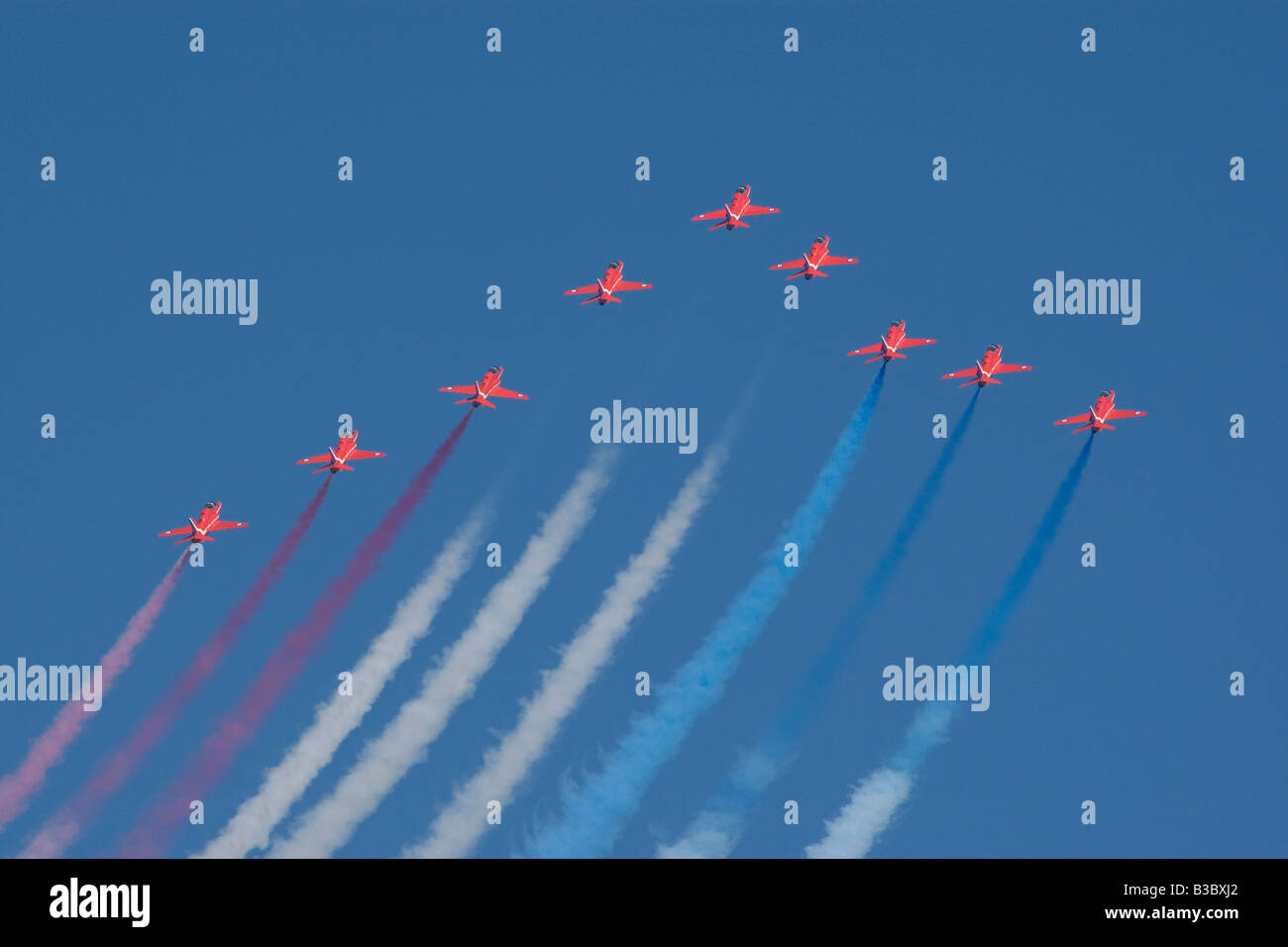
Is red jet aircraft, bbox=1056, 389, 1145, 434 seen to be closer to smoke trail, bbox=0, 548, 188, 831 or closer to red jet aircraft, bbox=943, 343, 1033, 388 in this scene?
red jet aircraft, bbox=943, 343, 1033, 388

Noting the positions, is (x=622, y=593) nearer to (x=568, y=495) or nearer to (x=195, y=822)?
(x=568, y=495)

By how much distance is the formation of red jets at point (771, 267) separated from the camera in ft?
275

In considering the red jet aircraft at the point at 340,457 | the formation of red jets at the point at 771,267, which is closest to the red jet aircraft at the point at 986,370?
the formation of red jets at the point at 771,267

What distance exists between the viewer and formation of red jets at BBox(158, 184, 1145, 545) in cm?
8369

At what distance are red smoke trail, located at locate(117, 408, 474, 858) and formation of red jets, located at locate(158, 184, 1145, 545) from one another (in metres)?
2.05

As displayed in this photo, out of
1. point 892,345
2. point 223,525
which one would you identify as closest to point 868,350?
point 892,345

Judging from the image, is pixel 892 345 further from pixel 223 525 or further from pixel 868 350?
pixel 223 525

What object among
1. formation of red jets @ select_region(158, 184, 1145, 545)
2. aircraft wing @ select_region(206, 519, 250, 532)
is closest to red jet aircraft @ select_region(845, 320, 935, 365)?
formation of red jets @ select_region(158, 184, 1145, 545)

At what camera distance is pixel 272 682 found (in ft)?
265

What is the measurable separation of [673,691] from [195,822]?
16.4 metres

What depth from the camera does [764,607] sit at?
82.3 m

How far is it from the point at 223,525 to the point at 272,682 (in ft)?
21.9
